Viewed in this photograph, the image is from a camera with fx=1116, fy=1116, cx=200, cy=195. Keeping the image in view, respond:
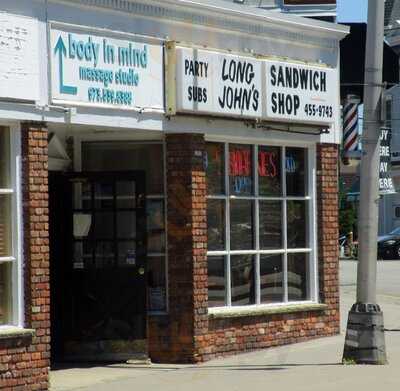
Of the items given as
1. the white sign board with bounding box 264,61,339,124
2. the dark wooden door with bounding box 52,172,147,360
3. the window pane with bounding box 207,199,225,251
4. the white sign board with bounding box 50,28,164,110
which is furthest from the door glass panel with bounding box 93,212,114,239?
the white sign board with bounding box 264,61,339,124

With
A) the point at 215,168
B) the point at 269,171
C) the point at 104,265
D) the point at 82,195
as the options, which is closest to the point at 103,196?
the point at 82,195

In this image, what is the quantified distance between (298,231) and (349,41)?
4333mm

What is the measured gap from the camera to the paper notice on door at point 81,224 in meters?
13.4

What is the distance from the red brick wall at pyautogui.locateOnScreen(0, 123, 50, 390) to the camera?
11297 mm

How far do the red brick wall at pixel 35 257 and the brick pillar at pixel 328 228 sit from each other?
5.18 meters

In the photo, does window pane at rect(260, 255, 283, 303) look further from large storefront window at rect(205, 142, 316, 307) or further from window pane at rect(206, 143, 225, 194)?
window pane at rect(206, 143, 225, 194)

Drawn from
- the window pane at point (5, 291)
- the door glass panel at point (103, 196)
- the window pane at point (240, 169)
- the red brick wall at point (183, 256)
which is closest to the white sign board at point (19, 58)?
the window pane at point (5, 291)

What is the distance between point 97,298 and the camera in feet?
43.9

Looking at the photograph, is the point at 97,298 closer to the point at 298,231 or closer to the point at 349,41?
the point at 298,231

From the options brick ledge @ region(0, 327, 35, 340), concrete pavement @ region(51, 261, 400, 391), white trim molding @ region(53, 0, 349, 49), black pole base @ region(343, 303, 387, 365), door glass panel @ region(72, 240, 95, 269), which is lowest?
concrete pavement @ region(51, 261, 400, 391)

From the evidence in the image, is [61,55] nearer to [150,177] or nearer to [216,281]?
[150,177]

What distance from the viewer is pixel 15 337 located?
11.1m

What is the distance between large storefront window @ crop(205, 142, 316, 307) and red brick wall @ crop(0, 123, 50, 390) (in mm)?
2990

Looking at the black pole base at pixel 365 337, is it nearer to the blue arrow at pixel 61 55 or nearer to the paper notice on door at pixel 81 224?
the paper notice on door at pixel 81 224
